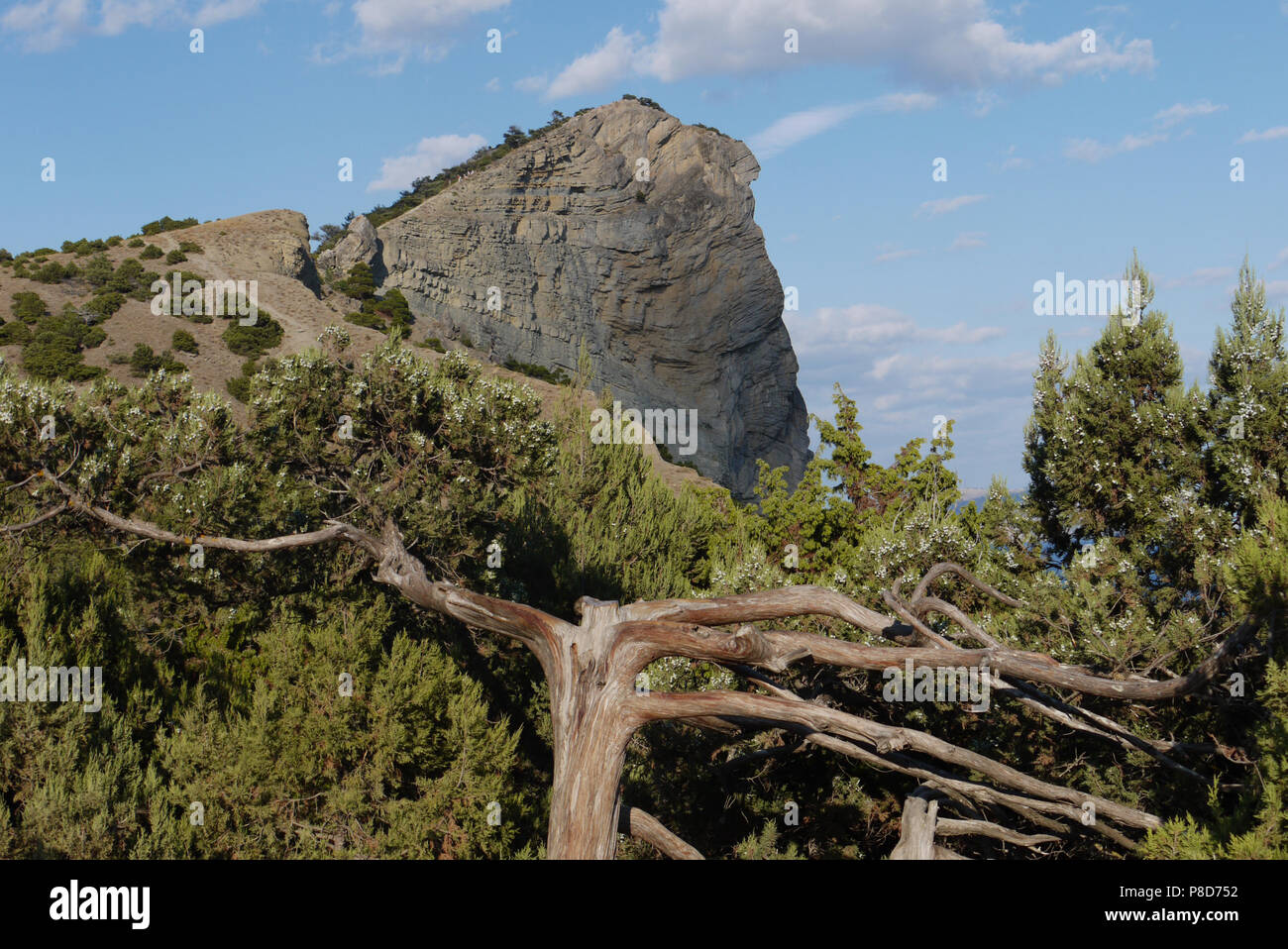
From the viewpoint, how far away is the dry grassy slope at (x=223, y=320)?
51562mm

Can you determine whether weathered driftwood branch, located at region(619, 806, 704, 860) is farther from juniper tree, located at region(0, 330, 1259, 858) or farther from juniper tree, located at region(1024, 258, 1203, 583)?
juniper tree, located at region(1024, 258, 1203, 583)

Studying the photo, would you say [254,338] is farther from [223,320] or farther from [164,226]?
[164,226]

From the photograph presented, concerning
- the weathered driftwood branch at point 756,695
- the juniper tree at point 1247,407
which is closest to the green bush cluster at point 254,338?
the weathered driftwood branch at point 756,695

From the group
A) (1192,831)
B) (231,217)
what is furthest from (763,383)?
(1192,831)

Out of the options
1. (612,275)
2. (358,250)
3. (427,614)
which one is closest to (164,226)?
(358,250)

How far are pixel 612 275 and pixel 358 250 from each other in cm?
2212

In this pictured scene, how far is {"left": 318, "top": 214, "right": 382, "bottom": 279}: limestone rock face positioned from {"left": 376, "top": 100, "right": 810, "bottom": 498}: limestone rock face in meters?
0.44

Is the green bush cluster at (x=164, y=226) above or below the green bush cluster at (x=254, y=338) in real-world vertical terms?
above

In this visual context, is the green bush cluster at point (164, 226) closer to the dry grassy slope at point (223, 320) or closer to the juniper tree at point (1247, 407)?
the dry grassy slope at point (223, 320)

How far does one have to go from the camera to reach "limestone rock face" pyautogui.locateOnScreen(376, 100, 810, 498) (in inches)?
3219

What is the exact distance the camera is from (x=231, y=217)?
75.9m

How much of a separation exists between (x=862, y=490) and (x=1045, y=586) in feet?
32.4

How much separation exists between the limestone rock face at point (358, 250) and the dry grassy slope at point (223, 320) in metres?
5.15

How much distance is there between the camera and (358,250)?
83750mm
